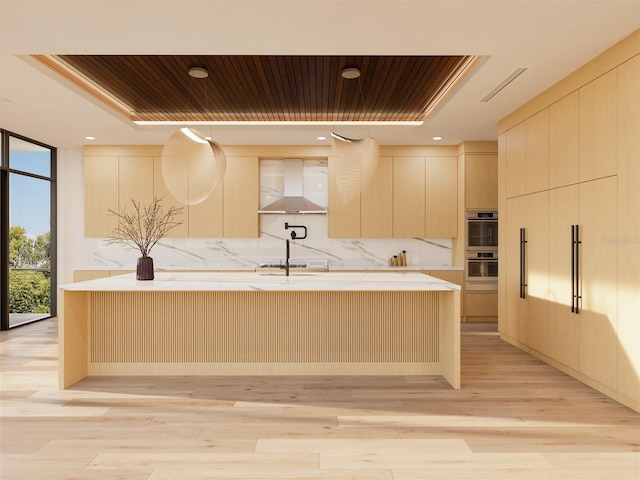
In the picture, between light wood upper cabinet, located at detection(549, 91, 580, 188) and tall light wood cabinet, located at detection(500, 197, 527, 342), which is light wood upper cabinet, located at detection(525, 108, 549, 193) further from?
tall light wood cabinet, located at detection(500, 197, 527, 342)

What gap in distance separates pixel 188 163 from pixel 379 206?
12.1ft

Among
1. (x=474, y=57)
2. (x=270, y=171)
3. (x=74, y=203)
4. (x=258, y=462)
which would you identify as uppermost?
(x=474, y=57)

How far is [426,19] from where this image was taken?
2877 mm

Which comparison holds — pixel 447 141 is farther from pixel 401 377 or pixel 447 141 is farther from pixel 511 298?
pixel 401 377

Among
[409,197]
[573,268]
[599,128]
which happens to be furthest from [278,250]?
[599,128]

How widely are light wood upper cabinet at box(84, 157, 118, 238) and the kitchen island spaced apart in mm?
3079

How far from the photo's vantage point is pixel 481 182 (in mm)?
6469

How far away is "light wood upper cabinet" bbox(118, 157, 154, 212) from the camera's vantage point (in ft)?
21.7

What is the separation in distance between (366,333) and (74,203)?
5.23 meters

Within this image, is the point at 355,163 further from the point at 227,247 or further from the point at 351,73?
the point at 227,247

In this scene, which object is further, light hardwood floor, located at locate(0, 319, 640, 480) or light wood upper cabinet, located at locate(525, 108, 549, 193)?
light wood upper cabinet, located at locate(525, 108, 549, 193)

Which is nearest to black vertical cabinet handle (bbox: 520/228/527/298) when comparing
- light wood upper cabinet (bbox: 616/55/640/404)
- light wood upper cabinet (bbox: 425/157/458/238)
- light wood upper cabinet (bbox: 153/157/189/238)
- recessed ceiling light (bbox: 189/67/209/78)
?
light wood upper cabinet (bbox: 616/55/640/404)

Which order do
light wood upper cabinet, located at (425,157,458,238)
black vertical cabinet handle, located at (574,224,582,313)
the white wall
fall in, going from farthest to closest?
the white wall, light wood upper cabinet, located at (425,157,458,238), black vertical cabinet handle, located at (574,224,582,313)

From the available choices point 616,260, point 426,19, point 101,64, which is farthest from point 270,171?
point 616,260
